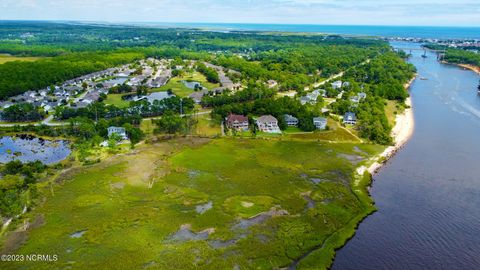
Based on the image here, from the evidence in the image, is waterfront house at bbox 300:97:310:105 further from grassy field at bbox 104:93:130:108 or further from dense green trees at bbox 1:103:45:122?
dense green trees at bbox 1:103:45:122

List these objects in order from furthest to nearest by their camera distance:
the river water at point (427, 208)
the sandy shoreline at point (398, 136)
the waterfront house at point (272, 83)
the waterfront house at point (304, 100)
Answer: the waterfront house at point (272, 83), the waterfront house at point (304, 100), the sandy shoreline at point (398, 136), the river water at point (427, 208)

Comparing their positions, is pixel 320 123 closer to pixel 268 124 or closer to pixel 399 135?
pixel 268 124

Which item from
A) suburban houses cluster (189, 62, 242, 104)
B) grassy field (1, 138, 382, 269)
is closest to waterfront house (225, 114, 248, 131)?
grassy field (1, 138, 382, 269)

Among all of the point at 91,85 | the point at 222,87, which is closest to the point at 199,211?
the point at 222,87

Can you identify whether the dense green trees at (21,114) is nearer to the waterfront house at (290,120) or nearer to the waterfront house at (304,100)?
the waterfront house at (290,120)

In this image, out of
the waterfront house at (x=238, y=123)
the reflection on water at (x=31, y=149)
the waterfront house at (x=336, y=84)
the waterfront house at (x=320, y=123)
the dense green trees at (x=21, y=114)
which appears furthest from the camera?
the waterfront house at (x=336, y=84)

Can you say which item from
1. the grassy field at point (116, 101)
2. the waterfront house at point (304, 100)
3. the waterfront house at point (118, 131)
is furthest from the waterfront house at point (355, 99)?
the grassy field at point (116, 101)

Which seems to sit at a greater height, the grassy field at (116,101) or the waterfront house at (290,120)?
the waterfront house at (290,120)
